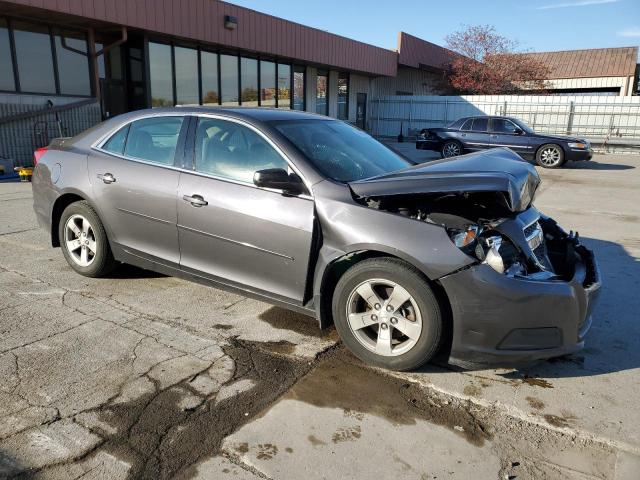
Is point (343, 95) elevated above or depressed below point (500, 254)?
above

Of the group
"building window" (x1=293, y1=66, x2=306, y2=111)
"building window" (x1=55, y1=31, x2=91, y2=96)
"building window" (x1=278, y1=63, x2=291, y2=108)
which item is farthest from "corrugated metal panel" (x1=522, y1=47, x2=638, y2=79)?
"building window" (x1=55, y1=31, x2=91, y2=96)

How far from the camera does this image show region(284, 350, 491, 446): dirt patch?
2680 mm

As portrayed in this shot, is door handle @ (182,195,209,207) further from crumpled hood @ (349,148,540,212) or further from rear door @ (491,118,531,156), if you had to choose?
rear door @ (491,118,531,156)

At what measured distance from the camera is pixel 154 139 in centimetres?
420

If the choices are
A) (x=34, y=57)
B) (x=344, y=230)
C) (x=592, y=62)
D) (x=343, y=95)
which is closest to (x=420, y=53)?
(x=343, y=95)

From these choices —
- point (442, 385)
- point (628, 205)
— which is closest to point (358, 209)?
point (442, 385)

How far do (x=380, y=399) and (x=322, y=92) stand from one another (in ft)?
72.5

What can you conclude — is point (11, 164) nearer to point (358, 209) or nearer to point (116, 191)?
point (116, 191)

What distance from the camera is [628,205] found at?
30.0 ft

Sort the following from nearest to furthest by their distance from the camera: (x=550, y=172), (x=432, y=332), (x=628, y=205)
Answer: (x=432, y=332) < (x=628, y=205) < (x=550, y=172)

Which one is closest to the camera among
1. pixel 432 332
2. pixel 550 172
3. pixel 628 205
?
pixel 432 332

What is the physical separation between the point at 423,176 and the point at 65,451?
243 centimetres

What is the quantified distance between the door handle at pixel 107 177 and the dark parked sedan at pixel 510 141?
1300 centimetres

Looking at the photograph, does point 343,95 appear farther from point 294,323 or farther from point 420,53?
point 294,323
